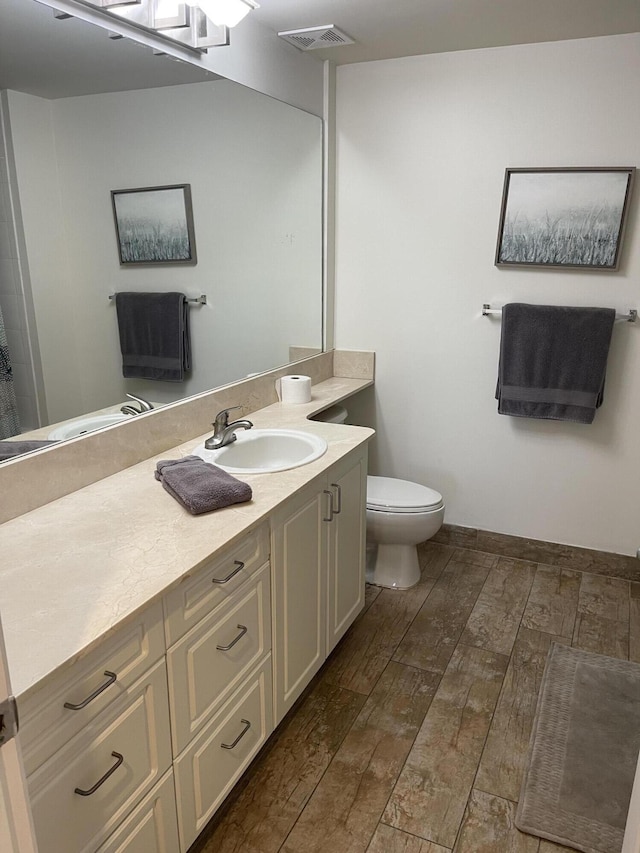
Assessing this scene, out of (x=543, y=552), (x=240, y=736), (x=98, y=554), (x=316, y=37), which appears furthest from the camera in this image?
(x=543, y=552)

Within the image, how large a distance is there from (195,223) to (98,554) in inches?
54.0

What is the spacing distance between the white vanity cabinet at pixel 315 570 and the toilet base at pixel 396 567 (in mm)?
437

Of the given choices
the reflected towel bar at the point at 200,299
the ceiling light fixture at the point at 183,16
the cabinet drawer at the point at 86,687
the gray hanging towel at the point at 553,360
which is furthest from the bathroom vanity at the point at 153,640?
the ceiling light fixture at the point at 183,16

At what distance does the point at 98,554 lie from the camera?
1.42 m

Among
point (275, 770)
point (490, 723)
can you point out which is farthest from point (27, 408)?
point (490, 723)

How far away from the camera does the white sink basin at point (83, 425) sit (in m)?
1.76

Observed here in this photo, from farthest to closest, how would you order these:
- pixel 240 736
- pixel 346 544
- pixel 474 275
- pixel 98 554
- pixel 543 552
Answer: pixel 543 552 → pixel 474 275 → pixel 346 544 → pixel 240 736 → pixel 98 554

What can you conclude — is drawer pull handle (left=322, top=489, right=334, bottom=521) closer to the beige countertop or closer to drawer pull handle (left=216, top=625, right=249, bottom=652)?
the beige countertop

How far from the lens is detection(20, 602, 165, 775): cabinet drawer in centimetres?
103

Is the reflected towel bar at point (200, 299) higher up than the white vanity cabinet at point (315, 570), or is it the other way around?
the reflected towel bar at point (200, 299)

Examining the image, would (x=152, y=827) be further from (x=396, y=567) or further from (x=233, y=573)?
(x=396, y=567)

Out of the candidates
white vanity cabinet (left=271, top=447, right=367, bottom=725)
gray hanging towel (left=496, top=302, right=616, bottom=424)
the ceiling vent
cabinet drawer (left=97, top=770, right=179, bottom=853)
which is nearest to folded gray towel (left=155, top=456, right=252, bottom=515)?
white vanity cabinet (left=271, top=447, right=367, bottom=725)

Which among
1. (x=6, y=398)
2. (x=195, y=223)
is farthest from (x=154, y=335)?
(x=6, y=398)

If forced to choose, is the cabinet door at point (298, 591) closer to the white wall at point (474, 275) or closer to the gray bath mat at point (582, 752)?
the gray bath mat at point (582, 752)
